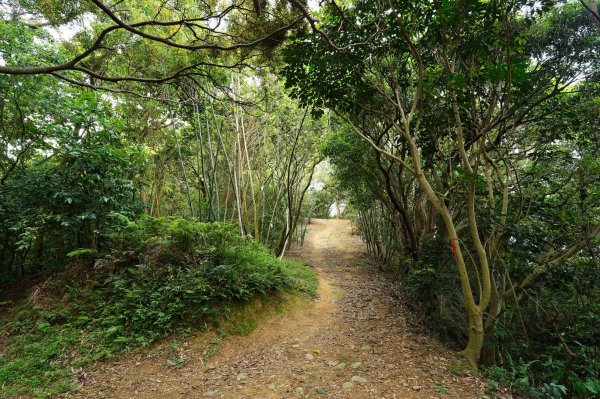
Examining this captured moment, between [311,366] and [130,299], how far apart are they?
114 inches

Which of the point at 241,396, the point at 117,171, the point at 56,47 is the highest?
the point at 56,47

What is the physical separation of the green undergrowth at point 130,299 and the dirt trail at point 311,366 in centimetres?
38

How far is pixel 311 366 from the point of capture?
363 cm

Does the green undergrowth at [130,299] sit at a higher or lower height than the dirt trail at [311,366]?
higher

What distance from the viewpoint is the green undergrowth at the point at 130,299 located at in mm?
3400

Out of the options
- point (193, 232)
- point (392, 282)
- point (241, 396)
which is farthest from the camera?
point (392, 282)

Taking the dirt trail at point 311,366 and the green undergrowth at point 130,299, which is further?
the green undergrowth at point 130,299

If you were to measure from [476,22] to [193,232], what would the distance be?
5.33m

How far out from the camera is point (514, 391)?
3098mm

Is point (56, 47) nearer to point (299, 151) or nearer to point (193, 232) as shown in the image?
point (193, 232)

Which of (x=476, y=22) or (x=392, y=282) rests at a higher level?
(x=476, y=22)

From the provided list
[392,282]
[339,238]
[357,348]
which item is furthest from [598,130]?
[339,238]

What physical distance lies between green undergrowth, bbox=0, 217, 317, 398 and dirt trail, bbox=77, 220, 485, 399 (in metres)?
0.38

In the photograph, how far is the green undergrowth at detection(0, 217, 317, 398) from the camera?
3400 millimetres
